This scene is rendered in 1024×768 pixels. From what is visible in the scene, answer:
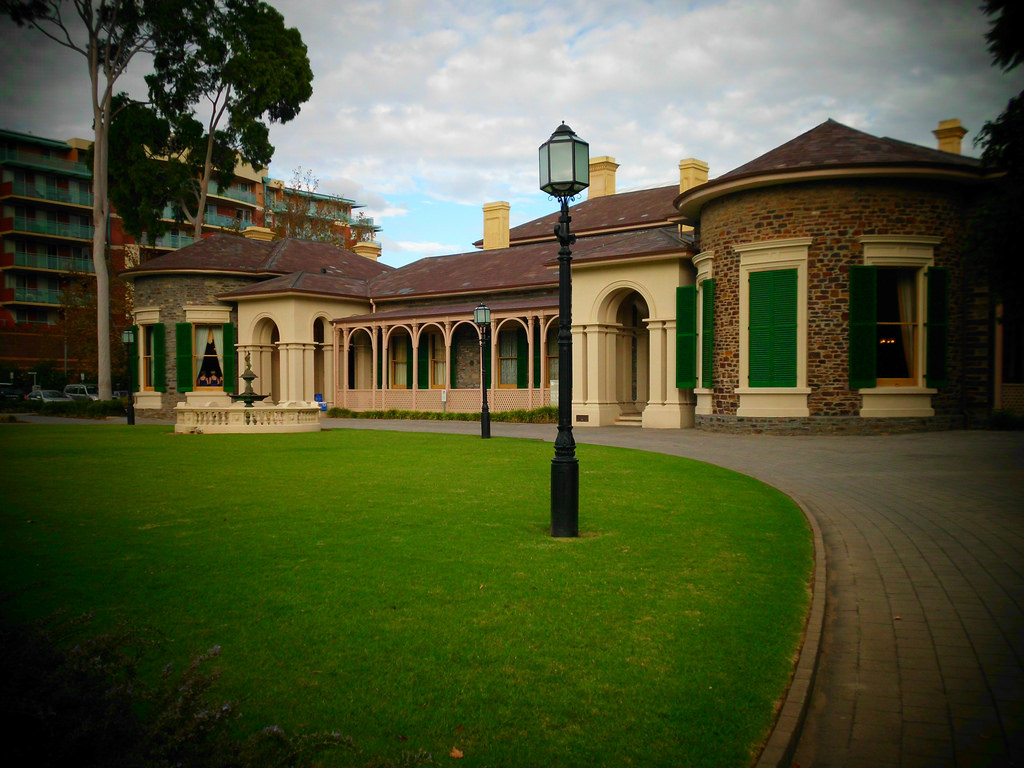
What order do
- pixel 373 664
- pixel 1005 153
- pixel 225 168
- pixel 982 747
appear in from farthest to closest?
pixel 225 168
pixel 1005 153
pixel 373 664
pixel 982 747

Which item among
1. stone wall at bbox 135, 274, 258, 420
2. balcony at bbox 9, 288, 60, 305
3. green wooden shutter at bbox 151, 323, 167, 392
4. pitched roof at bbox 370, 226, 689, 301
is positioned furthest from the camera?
balcony at bbox 9, 288, 60, 305

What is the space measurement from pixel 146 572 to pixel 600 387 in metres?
18.5

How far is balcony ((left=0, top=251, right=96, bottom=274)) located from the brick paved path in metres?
34.3

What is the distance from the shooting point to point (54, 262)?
4081 cm

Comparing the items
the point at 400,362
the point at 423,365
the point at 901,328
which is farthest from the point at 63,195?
the point at 901,328

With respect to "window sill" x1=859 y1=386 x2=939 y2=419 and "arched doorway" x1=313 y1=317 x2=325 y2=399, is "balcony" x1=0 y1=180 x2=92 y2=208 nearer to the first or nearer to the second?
"arched doorway" x1=313 y1=317 x2=325 y2=399

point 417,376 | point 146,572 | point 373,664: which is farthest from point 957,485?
point 417,376

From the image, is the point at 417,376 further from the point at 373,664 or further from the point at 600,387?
the point at 373,664

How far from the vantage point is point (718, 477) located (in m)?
10.7

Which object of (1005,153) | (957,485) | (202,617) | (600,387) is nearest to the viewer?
(202,617)

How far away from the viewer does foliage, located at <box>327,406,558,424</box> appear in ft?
80.3

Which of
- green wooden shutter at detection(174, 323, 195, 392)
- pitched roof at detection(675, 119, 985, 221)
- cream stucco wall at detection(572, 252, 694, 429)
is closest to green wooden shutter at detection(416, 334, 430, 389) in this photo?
cream stucco wall at detection(572, 252, 694, 429)

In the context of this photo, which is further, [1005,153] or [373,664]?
[1005,153]

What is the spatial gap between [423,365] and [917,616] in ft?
85.1
